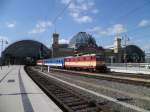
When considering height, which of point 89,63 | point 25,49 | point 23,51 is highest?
point 25,49

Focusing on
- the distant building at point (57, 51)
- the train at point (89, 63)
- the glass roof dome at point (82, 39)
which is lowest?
the train at point (89, 63)

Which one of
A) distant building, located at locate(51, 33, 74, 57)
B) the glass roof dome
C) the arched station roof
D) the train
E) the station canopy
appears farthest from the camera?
the arched station roof

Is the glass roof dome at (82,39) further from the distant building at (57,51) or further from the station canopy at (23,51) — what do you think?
the station canopy at (23,51)

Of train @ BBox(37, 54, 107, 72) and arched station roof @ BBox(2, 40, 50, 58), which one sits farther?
arched station roof @ BBox(2, 40, 50, 58)

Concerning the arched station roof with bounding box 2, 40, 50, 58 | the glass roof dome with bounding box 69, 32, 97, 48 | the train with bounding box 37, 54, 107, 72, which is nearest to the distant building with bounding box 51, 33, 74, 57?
the glass roof dome with bounding box 69, 32, 97, 48

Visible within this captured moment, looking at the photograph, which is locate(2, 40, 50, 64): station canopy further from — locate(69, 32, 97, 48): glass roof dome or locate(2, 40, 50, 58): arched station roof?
locate(69, 32, 97, 48): glass roof dome

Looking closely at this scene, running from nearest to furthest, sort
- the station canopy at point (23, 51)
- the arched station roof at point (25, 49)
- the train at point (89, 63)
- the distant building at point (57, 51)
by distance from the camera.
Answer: the train at point (89, 63), the distant building at point (57, 51), the station canopy at point (23, 51), the arched station roof at point (25, 49)

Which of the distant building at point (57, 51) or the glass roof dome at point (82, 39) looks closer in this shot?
the distant building at point (57, 51)

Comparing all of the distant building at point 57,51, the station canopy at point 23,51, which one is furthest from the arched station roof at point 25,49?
the distant building at point 57,51

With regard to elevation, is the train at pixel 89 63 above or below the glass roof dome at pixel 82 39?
below

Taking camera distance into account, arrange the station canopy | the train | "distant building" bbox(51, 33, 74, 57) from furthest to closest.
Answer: the station canopy → "distant building" bbox(51, 33, 74, 57) → the train

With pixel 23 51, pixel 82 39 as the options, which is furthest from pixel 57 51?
pixel 23 51

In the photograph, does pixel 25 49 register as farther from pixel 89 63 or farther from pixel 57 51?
pixel 89 63

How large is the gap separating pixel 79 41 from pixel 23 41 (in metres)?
41.0
